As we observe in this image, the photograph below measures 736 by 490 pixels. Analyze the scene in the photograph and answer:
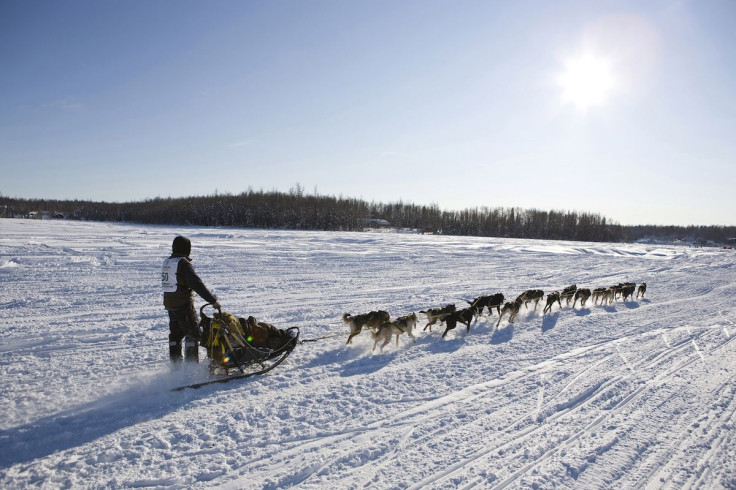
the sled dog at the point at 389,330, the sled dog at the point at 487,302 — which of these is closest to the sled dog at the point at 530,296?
the sled dog at the point at 487,302

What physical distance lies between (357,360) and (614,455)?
3.12m

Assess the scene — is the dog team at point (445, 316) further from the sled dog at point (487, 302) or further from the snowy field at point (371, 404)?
the snowy field at point (371, 404)

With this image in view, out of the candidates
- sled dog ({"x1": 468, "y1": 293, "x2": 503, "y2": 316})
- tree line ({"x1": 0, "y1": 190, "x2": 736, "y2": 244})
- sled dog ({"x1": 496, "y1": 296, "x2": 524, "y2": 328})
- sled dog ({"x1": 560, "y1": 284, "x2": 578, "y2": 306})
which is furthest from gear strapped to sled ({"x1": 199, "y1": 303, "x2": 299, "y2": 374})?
tree line ({"x1": 0, "y1": 190, "x2": 736, "y2": 244})

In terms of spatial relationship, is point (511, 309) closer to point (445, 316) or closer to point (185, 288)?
point (445, 316)

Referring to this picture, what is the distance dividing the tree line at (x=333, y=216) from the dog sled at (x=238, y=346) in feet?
176

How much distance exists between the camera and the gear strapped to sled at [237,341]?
4.44m

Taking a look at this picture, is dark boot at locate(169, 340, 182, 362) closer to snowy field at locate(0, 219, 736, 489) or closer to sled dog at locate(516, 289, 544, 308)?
snowy field at locate(0, 219, 736, 489)

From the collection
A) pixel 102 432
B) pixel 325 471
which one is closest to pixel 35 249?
pixel 102 432

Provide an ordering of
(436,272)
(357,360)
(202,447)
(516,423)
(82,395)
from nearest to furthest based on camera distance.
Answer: (202,447) → (516,423) → (82,395) → (357,360) → (436,272)

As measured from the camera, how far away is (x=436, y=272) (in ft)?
48.4

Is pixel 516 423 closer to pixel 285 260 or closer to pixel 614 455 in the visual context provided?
pixel 614 455

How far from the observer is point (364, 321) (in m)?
5.96

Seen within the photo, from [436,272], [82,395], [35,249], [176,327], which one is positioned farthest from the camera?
[436,272]

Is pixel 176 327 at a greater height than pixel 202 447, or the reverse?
pixel 176 327
